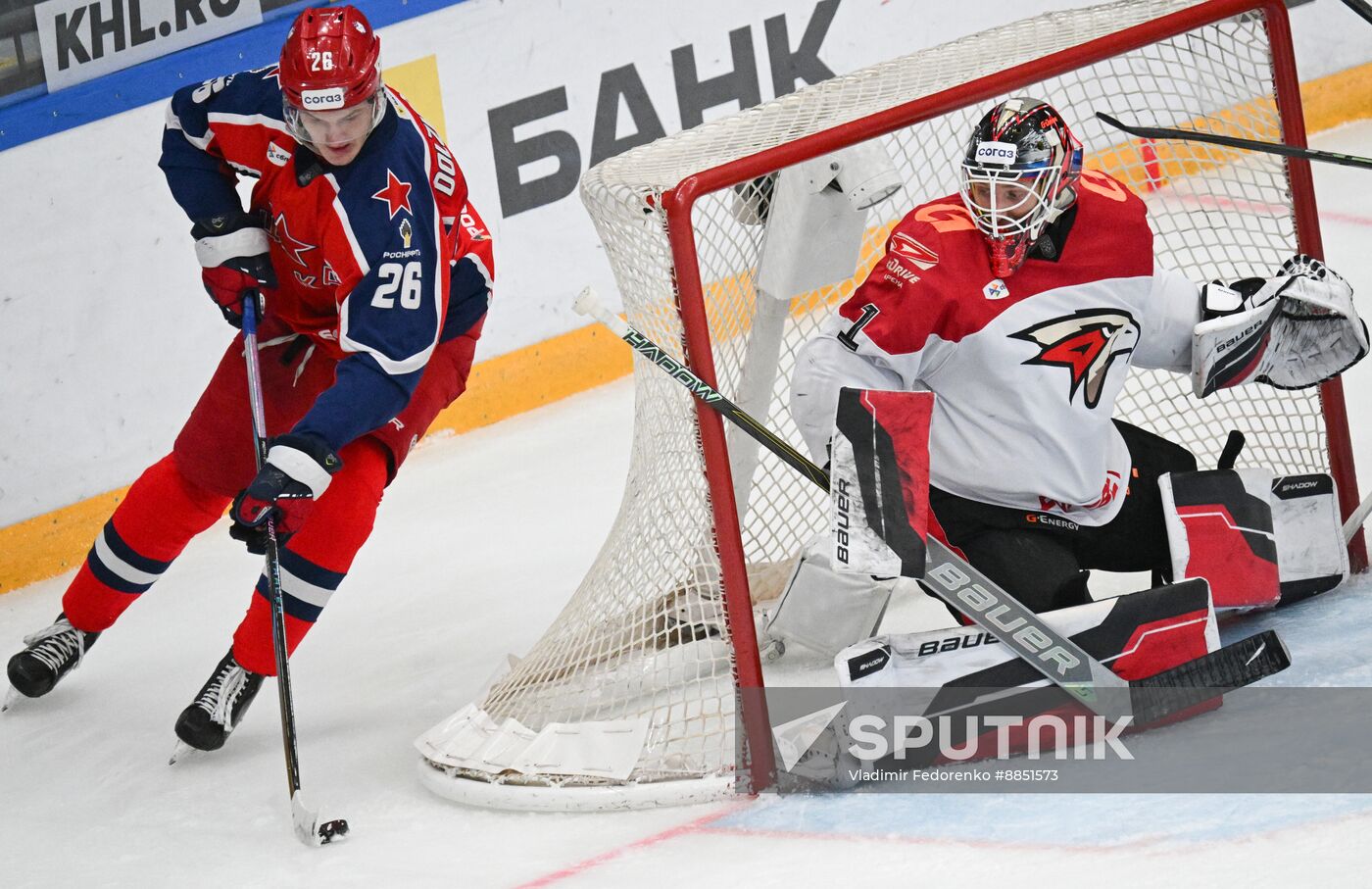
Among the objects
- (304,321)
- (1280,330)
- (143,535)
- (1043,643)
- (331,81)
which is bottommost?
(1043,643)

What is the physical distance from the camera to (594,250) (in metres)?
4.34

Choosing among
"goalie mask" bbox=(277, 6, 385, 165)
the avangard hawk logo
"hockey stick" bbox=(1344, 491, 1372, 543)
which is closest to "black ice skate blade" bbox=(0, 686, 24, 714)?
"goalie mask" bbox=(277, 6, 385, 165)

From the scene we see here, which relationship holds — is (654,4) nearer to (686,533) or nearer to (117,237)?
(117,237)

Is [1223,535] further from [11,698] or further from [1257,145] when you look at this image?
[11,698]

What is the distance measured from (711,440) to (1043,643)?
53 centimetres

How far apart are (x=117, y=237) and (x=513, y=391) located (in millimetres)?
1084

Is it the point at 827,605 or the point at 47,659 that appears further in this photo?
the point at 47,659

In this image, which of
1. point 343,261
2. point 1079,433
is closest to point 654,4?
point 343,261

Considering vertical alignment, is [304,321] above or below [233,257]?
below

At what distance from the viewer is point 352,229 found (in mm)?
2490

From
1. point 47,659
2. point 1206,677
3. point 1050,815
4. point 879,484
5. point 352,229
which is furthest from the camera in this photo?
point 47,659

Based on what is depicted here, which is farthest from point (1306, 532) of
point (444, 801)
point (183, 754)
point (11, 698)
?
point (11, 698)

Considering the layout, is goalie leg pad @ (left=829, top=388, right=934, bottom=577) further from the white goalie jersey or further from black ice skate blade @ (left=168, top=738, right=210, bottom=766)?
black ice skate blade @ (left=168, top=738, right=210, bottom=766)

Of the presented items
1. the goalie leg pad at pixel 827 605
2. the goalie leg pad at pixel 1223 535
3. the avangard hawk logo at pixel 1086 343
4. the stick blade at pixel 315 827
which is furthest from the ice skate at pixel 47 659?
the goalie leg pad at pixel 1223 535
